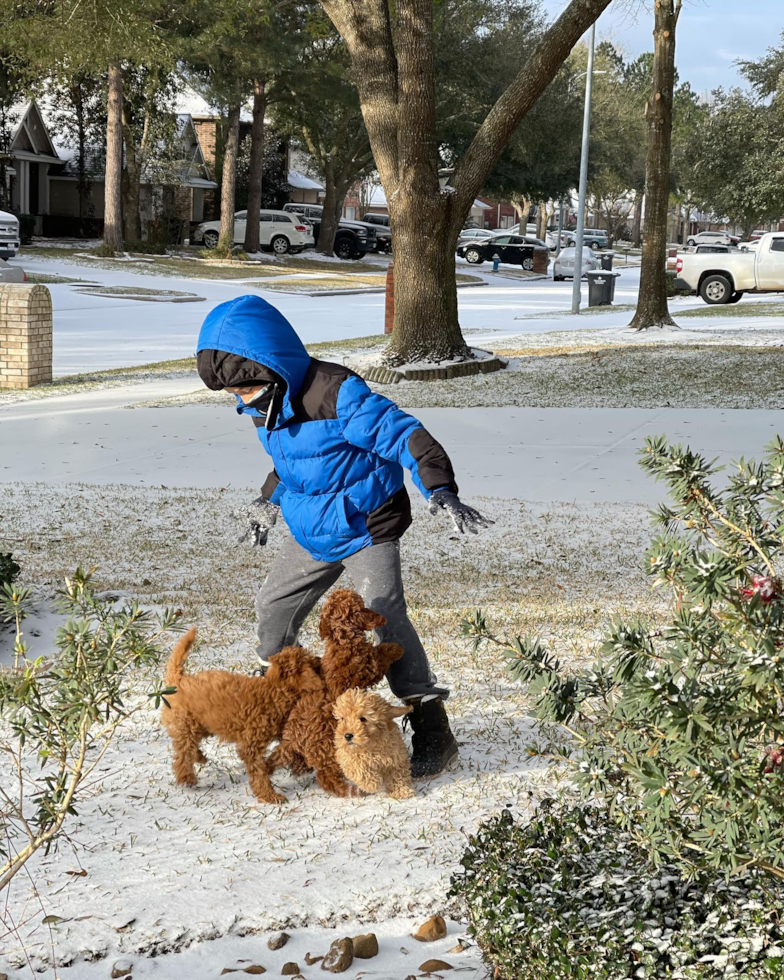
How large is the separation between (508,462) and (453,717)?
5.06 metres

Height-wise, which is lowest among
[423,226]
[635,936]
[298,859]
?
[298,859]

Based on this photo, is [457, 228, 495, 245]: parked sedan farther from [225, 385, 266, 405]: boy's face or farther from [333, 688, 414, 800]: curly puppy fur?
[333, 688, 414, 800]: curly puppy fur

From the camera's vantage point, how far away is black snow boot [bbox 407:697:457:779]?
3.82 meters

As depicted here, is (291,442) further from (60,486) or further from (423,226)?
(423,226)

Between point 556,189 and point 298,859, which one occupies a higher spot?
point 556,189

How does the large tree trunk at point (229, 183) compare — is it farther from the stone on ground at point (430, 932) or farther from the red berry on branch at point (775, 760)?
the red berry on branch at point (775, 760)

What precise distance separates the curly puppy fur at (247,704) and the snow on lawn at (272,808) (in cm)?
23

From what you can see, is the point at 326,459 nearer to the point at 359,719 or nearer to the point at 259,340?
the point at 259,340

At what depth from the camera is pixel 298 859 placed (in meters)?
3.33

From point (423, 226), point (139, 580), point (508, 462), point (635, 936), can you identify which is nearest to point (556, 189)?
point (423, 226)

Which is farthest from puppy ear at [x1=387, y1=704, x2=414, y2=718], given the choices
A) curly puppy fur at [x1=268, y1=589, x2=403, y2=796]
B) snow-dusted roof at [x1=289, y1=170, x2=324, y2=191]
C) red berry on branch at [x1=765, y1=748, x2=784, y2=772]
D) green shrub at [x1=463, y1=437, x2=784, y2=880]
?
snow-dusted roof at [x1=289, y1=170, x2=324, y2=191]

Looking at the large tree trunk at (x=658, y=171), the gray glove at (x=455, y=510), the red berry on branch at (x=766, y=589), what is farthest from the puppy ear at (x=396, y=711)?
the large tree trunk at (x=658, y=171)

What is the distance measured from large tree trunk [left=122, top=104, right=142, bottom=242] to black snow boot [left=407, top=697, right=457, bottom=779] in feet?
127

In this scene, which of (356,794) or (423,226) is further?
(423,226)
